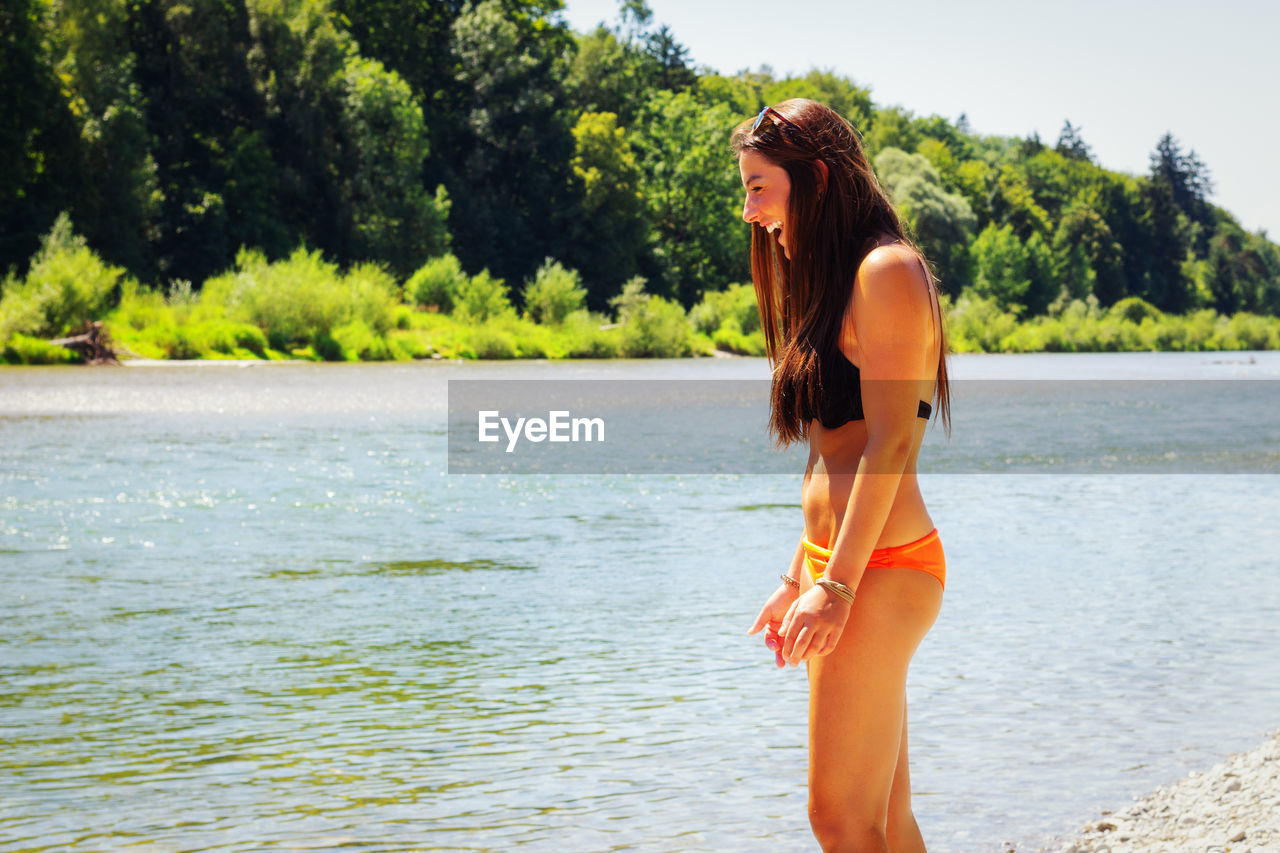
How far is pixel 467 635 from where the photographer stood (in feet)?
26.9

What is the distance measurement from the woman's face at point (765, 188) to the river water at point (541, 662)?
99.6 inches

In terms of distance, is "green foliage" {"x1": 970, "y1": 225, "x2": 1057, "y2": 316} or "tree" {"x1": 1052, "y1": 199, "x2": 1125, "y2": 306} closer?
"green foliage" {"x1": 970, "y1": 225, "x2": 1057, "y2": 316}

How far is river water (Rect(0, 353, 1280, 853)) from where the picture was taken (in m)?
5.15

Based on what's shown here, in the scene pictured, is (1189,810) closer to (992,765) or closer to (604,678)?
(992,765)

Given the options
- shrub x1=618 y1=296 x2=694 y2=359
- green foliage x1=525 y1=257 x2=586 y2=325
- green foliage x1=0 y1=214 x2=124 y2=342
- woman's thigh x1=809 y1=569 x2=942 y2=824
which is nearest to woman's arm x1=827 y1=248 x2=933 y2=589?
woman's thigh x1=809 y1=569 x2=942 y2=824

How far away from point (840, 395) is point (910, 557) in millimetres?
369

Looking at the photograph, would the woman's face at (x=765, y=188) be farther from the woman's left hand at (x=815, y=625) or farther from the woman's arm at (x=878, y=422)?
the woman's left hand at (x=815, y=625)

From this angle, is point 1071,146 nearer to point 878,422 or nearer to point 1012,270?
point 1012,270

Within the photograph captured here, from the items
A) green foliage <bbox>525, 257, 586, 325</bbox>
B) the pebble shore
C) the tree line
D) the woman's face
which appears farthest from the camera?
green foliage <bbox>525, 257, 586, 325</bbox>

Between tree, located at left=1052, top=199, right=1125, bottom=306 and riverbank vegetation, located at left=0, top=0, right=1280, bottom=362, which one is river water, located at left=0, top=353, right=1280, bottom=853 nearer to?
riverbank vegetation, located at left=0, top=0, right=1280, bottom=362

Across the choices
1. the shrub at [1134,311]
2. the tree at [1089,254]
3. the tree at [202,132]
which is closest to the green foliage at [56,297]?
the tree at [202,132]

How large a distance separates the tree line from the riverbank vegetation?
0.15 meters

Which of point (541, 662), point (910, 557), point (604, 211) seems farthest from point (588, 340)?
point (910, 557)

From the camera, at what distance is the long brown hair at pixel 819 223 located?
294 cm
